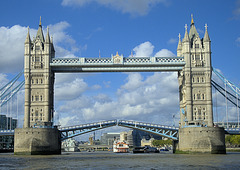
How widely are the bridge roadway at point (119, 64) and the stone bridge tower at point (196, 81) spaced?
2.07 metres

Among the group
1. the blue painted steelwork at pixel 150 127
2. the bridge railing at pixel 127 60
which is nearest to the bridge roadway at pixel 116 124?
the blue painted steelwork at pixel 150 127

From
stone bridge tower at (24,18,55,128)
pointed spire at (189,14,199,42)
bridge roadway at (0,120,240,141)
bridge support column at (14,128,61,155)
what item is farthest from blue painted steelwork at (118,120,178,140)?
pointed spire at (189,14,199,42)

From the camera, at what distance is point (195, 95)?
6931 centimetres

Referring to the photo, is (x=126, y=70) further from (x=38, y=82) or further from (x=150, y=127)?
(x=38, y=82)

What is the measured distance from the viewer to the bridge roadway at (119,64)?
2768 inches

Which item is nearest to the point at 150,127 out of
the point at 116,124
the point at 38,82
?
the point at 116,124

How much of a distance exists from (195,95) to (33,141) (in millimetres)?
29675

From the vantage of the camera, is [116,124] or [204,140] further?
[116,124]

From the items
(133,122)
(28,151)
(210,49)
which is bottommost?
(28,151)

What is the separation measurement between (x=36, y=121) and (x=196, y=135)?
1124 inches

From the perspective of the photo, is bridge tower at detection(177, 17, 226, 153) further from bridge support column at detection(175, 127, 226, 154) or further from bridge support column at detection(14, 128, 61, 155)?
bridge support column at detection(14, 128, 61, 155)

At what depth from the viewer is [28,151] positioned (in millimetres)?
64250

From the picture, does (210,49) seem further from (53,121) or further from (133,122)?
(53,121)

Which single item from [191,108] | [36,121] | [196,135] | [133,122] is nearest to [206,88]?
[191,108]
